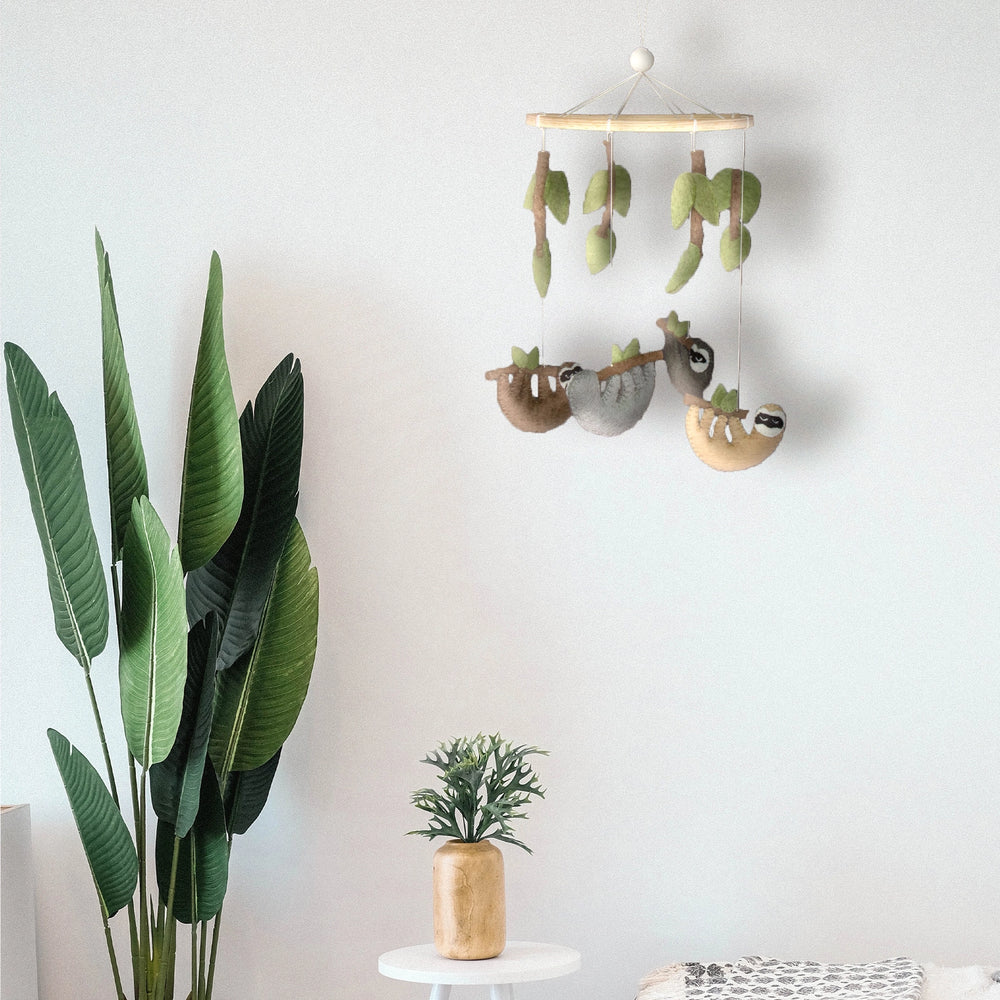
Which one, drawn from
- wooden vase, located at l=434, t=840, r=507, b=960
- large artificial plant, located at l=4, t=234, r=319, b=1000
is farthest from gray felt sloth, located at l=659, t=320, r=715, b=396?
wooden vase, located at l=434, t=840, r=507, b=960

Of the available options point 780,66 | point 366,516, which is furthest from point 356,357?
point 780,66

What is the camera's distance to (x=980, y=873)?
2361 mm

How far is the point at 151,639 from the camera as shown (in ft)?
6.88

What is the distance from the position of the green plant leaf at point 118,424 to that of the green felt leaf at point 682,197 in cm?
101

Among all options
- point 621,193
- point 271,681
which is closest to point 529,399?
point 621,193

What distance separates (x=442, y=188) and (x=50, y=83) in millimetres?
804

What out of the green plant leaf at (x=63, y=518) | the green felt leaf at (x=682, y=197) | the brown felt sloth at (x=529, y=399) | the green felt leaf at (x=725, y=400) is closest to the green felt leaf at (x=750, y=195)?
the green felt leaf at (x=682, y=197)

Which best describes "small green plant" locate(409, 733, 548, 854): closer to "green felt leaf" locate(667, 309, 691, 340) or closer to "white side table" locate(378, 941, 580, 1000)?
"white side table" locate(378, 941, 580, 1000)

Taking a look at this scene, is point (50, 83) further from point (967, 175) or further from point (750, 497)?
point (967, 175)

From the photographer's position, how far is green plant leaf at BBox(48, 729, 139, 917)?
84.3 inches

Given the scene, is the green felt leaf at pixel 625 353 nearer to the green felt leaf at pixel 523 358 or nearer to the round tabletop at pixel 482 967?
the green felt leaf at pixel 523 358

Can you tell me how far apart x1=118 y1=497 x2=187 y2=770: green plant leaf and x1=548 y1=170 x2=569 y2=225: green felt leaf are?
2.94 feet

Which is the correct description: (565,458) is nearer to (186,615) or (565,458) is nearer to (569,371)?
(569,371)

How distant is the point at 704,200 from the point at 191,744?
132cm
